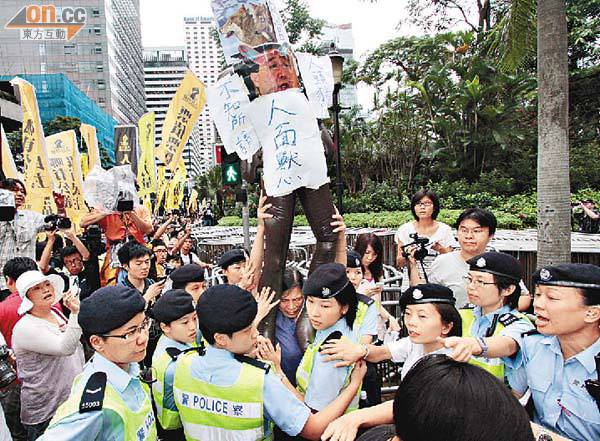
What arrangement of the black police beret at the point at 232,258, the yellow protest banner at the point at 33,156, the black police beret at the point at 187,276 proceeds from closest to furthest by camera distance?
the black police beret at the point at 187,276
the black police beret at the point at 232,258
the yellow protest banner at the point at 33,156

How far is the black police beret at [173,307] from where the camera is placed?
2.37m

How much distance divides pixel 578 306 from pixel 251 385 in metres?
1.39

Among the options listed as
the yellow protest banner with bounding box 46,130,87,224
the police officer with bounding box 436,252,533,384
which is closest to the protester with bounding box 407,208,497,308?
the police officer with bounding box 436,252,533,384

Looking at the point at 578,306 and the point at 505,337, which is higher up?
the point at 578,306

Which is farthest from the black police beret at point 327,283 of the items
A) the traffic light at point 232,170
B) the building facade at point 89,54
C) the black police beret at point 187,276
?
the building facade at point 89,54

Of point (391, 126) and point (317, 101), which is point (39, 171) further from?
point (391, 126)

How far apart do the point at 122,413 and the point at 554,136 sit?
431cm

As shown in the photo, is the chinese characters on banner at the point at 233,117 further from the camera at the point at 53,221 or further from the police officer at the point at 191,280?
the camera at the point at 53,221

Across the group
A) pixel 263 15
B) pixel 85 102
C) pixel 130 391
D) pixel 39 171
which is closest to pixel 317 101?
pixel 263 15

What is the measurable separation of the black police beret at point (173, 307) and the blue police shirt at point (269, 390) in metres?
0.51

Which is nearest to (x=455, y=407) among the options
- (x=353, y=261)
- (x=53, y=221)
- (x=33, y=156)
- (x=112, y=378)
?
(x=112, y=378)

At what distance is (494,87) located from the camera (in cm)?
1592

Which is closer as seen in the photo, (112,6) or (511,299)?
(511,299)

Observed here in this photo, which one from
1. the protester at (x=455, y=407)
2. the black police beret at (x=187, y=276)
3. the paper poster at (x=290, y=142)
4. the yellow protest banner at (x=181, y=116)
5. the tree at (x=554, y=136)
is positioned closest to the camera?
the protester at (x=455, y=407)
